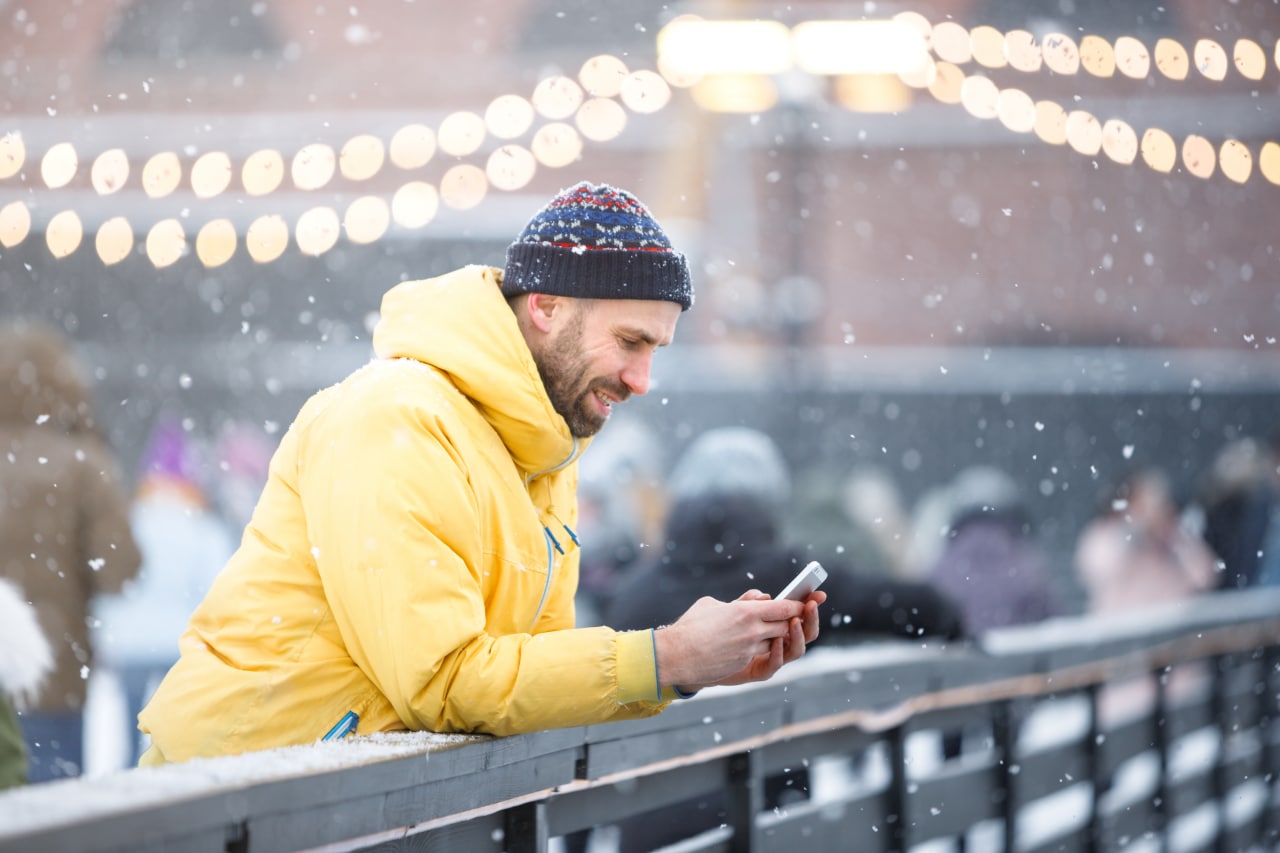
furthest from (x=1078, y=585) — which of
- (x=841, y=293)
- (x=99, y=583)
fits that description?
(x=99, y=583)

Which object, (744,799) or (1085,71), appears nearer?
(744,799)

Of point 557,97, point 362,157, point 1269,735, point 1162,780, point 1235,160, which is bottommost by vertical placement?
point 1269,735

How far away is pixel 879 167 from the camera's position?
2198 centimetres

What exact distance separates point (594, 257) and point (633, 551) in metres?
4.08

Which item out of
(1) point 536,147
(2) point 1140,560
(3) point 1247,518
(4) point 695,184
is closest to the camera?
(3) point 1247,518

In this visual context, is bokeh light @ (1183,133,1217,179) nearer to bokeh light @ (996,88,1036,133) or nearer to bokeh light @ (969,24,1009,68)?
bokeh light @ (996,88,1036,133)

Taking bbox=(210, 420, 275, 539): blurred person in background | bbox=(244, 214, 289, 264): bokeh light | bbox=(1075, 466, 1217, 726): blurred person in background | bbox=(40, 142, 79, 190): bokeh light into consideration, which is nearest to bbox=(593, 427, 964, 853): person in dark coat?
bbox=(1075, 466, 1217, 726): blurred person in background

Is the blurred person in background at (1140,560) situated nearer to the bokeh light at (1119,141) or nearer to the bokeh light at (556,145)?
the bokeh light at (1119,141)

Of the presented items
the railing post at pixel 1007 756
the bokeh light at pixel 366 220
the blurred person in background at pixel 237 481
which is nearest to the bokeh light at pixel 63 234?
the bokeh light at pixel 366 220

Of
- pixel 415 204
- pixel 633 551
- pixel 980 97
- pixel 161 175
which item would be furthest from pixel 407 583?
pixel 161 175

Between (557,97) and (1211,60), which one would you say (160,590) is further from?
(1211,60)

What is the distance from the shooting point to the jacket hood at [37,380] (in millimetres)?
4141

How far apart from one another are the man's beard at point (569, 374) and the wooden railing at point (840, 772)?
48 centimetres

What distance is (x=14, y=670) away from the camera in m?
2.48
